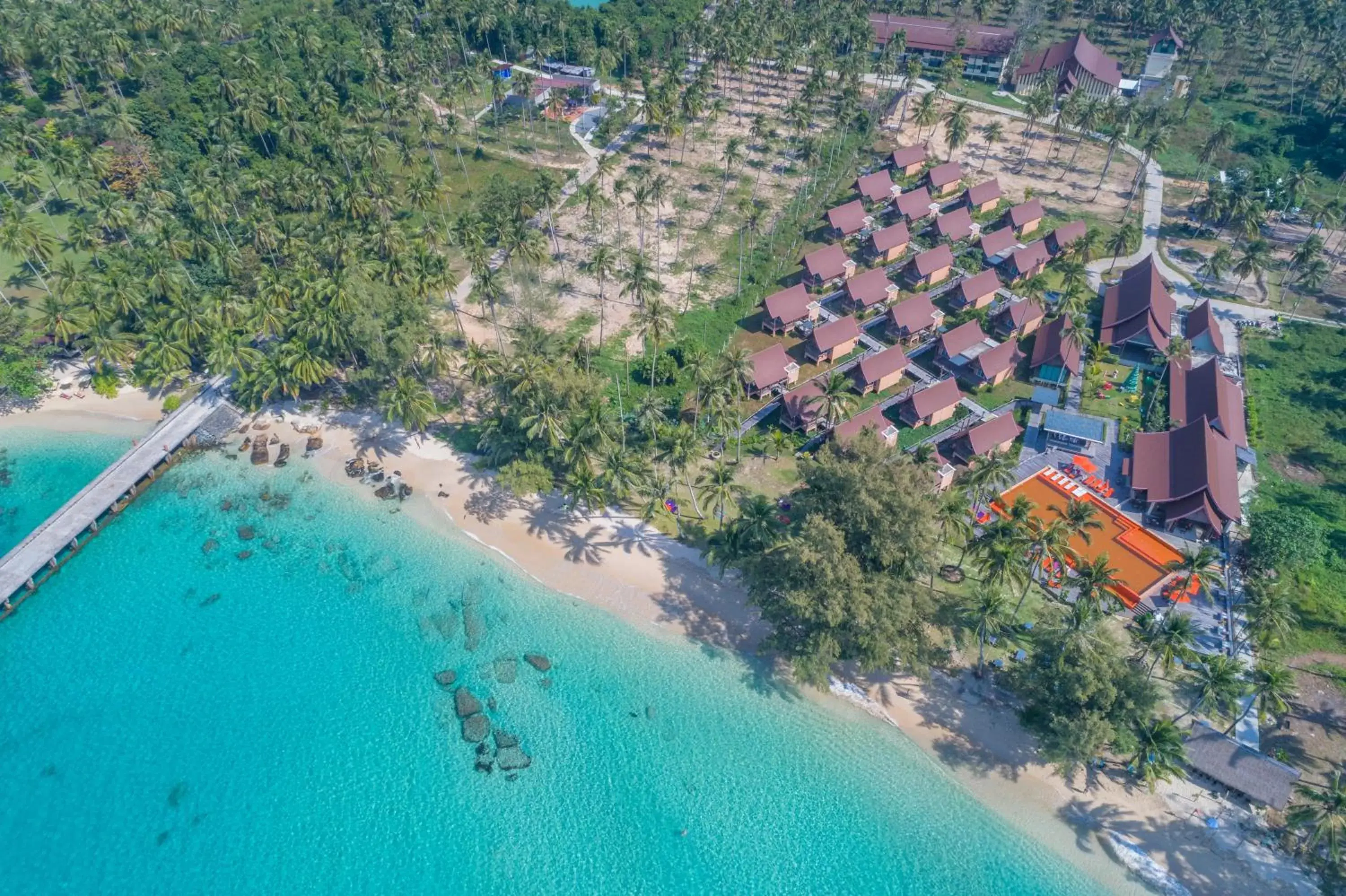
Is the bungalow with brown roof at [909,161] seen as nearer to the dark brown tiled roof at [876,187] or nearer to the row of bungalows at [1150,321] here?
the dark brown tiled roof at [876,187]

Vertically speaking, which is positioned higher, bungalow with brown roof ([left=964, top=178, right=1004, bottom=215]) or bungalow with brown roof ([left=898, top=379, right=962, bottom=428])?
bungalow with brown roof ([left=964, top=178, right=1004, bottom=215])

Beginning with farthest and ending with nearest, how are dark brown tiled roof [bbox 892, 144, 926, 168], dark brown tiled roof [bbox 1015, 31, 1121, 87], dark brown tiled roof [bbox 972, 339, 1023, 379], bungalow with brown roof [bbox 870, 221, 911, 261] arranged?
dark brown tiled roof [bbox 1015, 31, 1121, 87]
dark brown tiled roof [bbox 892, 144, 926, 168]
bungalow with brown roof [bbox 870, 221, 911, 261]
dark brown tiled roof [bbox 972, 339, 1023, 379]

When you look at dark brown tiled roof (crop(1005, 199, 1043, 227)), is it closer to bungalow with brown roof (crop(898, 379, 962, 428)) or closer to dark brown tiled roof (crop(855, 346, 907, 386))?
dark brown tiled roof (crop(855, 346, 907, 386))

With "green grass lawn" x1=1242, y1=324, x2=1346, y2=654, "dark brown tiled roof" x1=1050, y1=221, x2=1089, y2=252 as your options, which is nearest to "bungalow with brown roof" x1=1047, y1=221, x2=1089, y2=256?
"dark brown tiled roof" x1=1050, y1=221, x2=1089, y2=252

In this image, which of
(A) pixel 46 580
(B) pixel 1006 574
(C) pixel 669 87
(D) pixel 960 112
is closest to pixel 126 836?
(A) pixel 46 580

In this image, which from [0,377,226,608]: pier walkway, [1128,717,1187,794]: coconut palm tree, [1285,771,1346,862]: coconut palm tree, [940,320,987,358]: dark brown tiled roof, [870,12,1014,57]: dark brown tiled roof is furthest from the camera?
[870,12,1014,57]: dark brown tiled roof

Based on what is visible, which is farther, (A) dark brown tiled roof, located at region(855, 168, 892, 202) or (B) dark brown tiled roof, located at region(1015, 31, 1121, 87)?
(B) dark brown tiled roof, located at region(1015, 31, 1121, 87)

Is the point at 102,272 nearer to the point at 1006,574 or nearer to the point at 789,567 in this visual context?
the point at 789,567

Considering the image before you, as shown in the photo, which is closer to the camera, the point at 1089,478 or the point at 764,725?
the point at 764,725
